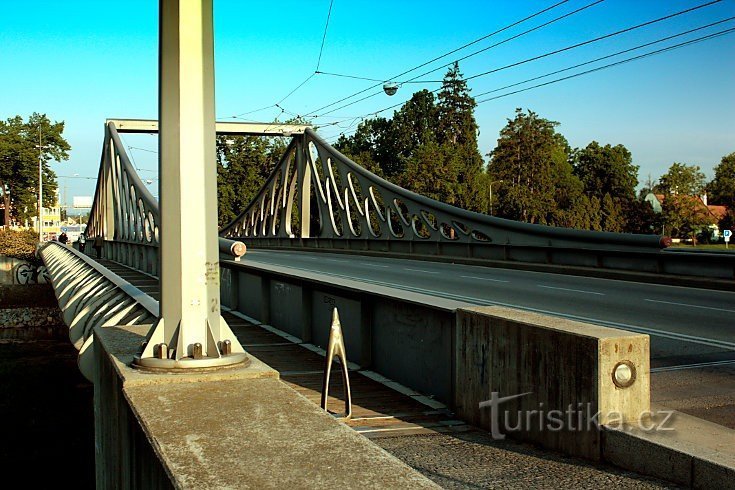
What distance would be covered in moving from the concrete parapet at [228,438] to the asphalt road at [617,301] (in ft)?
16.1

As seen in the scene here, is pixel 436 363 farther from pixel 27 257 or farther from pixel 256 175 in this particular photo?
pixel 256 175

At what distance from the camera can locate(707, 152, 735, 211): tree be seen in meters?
75.6

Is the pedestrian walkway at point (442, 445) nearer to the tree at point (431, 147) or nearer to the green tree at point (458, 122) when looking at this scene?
the tree at point (431, 147)

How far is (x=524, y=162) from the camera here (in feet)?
267

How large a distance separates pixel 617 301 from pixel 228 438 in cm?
1173

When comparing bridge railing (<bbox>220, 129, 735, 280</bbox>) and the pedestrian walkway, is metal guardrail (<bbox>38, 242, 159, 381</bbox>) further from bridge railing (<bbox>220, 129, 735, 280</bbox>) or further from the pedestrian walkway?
bridge railing (<bbox>220, 129, 735, 280</bbox>)

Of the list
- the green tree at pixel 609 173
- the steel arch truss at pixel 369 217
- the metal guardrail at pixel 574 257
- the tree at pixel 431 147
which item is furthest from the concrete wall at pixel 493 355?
the green tree at pixel 609 173

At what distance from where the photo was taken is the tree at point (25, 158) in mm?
79500

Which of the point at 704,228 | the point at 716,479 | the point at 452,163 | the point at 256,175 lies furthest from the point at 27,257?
the point at 716,479

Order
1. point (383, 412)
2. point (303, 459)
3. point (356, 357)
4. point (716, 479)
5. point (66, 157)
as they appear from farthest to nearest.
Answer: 1. point (66, 157)
2. point (356, 357)
3. point (383, 412)
4. point (716, 479)
5. point (303, 459)

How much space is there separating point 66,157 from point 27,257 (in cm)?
2509

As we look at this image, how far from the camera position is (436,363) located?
22.9 ft

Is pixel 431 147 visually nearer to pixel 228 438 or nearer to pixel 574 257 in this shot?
pixel 574 257

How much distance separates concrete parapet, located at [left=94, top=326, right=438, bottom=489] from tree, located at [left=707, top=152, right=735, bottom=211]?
76.9 meters
